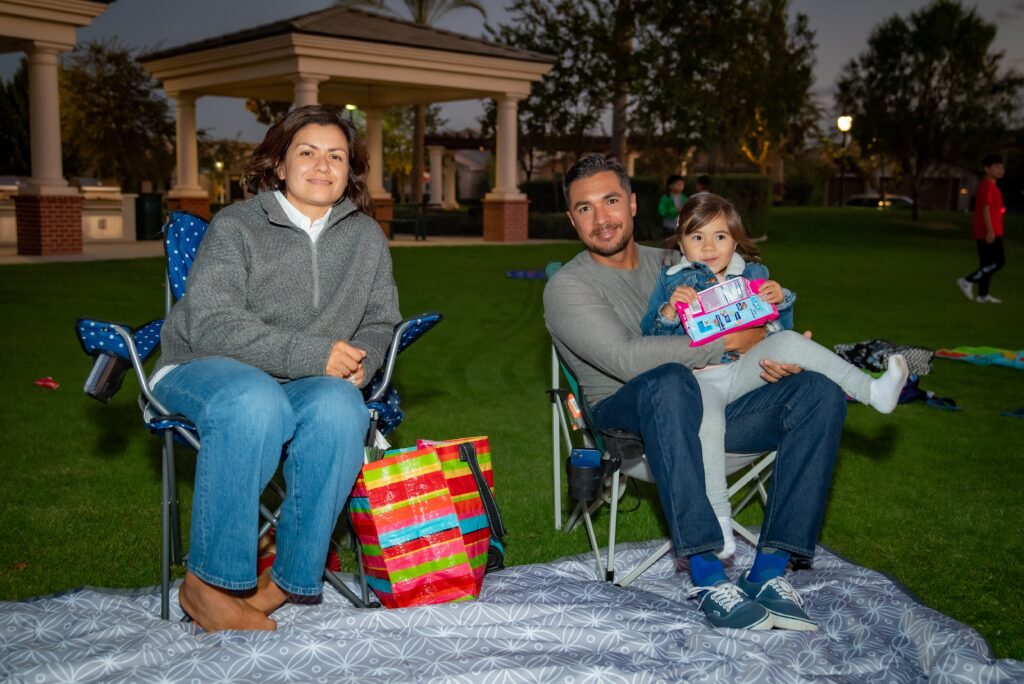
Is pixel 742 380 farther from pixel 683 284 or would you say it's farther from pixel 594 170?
pixel 594 170

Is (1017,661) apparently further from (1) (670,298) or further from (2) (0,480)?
(2) (0,480)

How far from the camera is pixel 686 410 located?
10.4 feet

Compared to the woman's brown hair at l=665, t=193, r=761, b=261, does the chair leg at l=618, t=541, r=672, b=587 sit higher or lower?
lower

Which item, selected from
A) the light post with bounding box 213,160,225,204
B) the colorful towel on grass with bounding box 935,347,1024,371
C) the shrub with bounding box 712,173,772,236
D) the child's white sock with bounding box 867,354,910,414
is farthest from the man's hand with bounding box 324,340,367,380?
the light post with bounding box 213,160,225,204

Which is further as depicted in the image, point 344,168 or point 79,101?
point 79,101

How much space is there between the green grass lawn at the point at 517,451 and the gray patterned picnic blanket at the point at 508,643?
0.99 ft

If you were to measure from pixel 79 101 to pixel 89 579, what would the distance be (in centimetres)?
2861

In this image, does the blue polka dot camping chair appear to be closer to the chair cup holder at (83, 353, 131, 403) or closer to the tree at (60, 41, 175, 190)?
the chair cup holder at (83, 353, 131, 403)

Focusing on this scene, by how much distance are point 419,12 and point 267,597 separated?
108 feet

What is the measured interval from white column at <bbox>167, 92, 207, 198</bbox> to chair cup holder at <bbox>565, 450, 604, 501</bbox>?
20.7 meters

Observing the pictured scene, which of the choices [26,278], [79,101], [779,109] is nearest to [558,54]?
[779,109]

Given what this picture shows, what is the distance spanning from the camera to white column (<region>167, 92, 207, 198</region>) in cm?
2250

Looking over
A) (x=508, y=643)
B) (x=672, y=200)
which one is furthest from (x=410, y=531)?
(x=672, y=200)

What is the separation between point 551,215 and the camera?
25078mm
